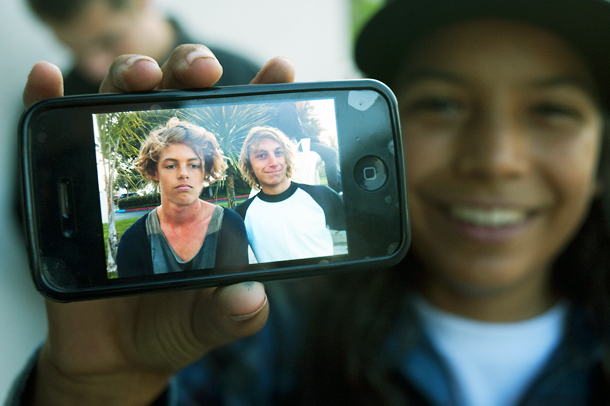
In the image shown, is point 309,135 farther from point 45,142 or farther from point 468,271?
point 468,271

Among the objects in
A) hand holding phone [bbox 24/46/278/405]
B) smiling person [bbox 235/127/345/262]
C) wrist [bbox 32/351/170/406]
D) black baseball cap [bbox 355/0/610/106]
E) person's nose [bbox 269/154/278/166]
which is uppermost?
black baseball cap [bbox 355/0/610/106]

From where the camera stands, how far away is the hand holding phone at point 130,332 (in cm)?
54

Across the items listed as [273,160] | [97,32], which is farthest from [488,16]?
[97,32]

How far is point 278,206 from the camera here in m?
0.53

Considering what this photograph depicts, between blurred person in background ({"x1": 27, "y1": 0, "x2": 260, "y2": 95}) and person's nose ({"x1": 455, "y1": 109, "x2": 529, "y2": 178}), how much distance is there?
3.36 ft

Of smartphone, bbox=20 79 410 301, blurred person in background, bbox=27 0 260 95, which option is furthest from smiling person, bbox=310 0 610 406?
blurred person in background, bbox=27 0 260 95

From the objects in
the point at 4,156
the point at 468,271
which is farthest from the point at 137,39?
the point at 468,271

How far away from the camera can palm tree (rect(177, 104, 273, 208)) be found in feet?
1.71

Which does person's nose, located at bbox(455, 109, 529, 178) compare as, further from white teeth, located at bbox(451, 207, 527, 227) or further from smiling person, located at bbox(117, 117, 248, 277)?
smiling person, located at bbox(117, 117, 248, 277)

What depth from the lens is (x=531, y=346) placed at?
918 mm

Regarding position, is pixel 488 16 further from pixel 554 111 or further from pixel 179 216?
pixel 179 216

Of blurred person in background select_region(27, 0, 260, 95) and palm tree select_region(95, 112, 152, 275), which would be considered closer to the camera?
palm tree select_region(95, 112, 152, 275)

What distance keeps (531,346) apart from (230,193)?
0.85 metres

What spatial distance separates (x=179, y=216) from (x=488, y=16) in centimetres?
74
